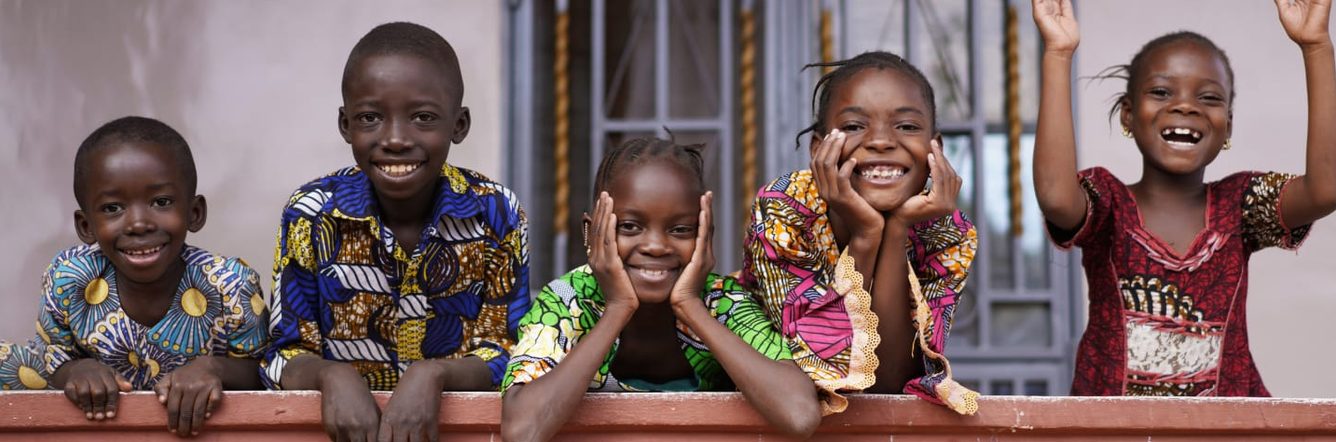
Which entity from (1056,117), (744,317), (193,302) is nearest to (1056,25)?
(1056,117)

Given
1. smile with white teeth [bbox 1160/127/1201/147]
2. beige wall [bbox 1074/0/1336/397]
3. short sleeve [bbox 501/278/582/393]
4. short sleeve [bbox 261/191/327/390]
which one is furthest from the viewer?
beige wall [bbox 1074/0/1336/397]

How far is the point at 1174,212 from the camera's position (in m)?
3.06

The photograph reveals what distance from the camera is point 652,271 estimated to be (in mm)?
2570

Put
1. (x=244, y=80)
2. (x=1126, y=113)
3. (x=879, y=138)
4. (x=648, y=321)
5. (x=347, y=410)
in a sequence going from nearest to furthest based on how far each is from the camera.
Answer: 1. (x=347, y=410)
2. (x=879, y=138)
3. (x=648, y=321)
4. (x=1126, y=113)
5. (x=244, y=80)

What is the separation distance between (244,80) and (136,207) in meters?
1.80

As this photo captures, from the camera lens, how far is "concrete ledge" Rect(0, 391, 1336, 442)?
7.61 ft

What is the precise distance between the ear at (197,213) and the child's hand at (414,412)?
36.5 inches

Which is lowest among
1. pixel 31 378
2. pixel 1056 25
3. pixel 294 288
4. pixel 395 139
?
pixel 31 378

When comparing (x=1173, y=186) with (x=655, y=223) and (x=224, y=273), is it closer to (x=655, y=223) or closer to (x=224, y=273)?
(x=655, y=223)

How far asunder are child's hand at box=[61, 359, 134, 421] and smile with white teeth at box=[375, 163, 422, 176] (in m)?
0.67

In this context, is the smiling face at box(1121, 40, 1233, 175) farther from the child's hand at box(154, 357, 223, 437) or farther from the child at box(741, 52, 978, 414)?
the child's hand at box(154, 357, 223, 437)

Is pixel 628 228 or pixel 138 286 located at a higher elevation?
pixel 628 228

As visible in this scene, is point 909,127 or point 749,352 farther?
point 909,127

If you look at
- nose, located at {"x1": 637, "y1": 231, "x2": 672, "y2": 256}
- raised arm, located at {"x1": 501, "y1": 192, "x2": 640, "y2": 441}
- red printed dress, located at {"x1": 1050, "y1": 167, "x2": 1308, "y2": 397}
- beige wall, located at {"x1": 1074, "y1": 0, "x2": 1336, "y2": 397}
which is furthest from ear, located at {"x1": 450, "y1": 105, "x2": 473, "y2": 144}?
beige wall, located at {"x1": 1074, "y1": 0, "x2": 1336, "y2": 397}
